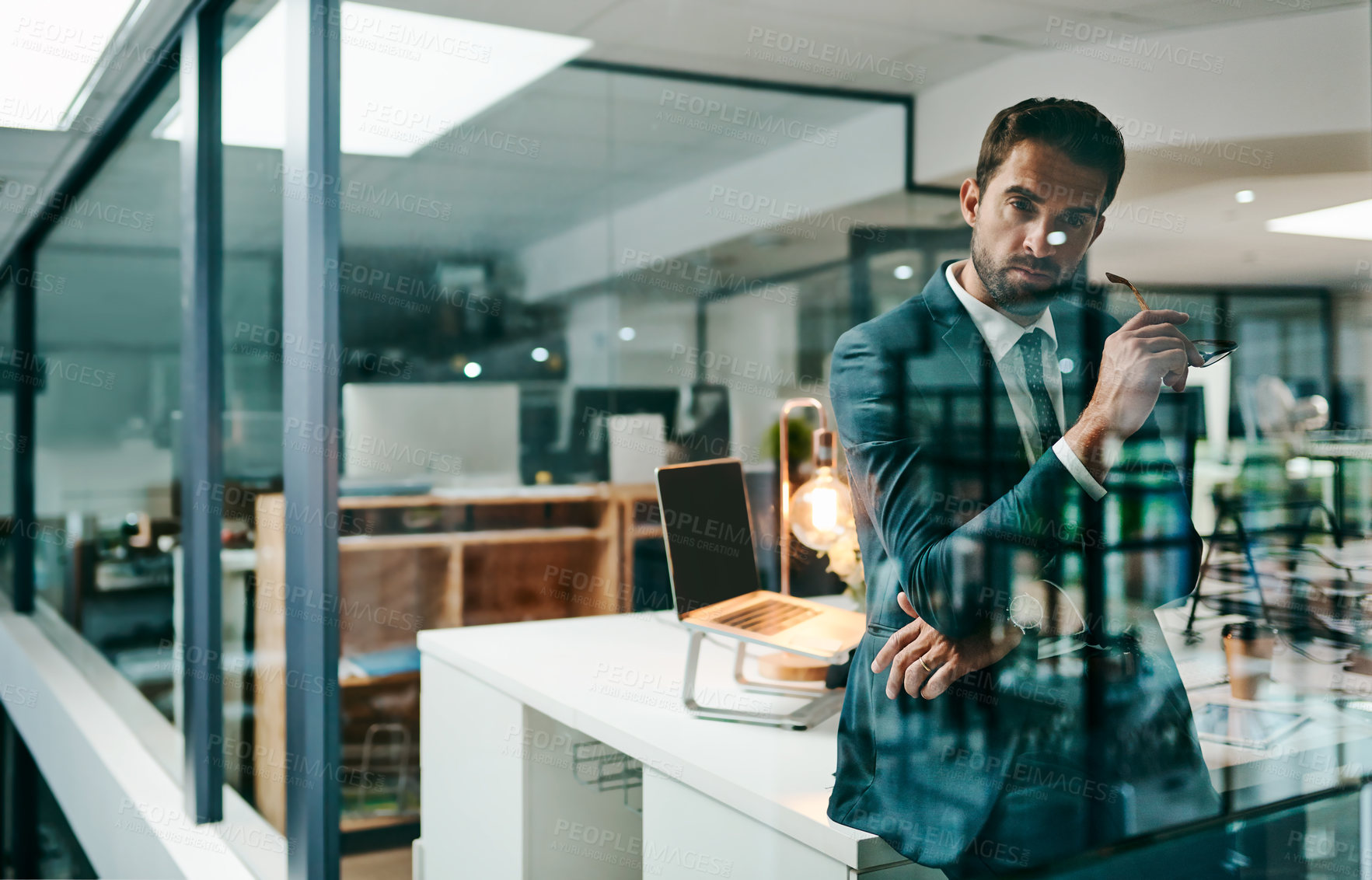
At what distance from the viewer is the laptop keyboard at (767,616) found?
149 cm

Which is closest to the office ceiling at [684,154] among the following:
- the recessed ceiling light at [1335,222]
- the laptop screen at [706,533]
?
the recessed ceiling light at [1335,222]

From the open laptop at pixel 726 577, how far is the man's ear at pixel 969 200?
670 millimetres

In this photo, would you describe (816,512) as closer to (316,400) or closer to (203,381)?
(316,400)

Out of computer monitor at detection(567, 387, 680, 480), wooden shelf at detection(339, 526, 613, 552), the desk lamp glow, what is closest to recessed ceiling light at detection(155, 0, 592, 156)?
computer monitor at detection(567, 387, 680, 480)

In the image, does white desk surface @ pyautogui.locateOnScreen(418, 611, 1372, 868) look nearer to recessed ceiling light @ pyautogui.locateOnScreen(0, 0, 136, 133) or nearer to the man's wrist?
the man's wrist

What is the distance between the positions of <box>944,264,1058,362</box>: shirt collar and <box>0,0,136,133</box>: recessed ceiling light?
2.50 m

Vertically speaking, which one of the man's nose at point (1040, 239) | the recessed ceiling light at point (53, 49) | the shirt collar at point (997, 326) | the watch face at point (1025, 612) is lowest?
the watch face at point (1025, 612)

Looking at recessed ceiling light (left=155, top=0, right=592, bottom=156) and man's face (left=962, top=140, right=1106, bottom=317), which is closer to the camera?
man's face (left=962, top=140, right=1106, bottom=317)

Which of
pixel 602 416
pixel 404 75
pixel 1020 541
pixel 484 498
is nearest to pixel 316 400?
pixel 484 498

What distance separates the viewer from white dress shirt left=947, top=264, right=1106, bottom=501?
79 cm

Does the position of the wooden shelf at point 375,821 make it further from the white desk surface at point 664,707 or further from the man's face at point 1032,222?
the man's face at point 1032,222

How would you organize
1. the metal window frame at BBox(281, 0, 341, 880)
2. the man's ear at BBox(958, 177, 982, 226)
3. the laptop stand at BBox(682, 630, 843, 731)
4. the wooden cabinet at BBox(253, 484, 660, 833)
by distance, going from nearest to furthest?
the man's ear at BBox(958, 177, 982, 226)
the laptop stand at BBox(682, 630, 843, 731)
the metal window frame at BBox(281, 0, 341, 880)
the wooden cabinet at BBox(253, 484, 660, 833)

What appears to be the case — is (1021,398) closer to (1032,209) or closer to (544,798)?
(1032,209)

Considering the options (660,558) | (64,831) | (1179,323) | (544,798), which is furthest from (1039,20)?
(64,831)
